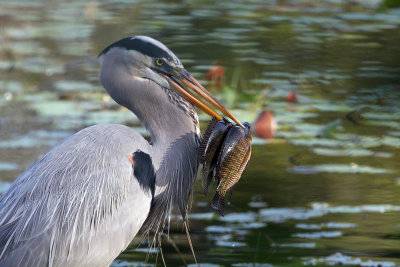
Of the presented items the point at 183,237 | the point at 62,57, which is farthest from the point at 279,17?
the point at 183,237

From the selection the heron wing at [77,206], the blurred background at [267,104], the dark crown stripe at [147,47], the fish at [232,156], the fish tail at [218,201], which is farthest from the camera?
the blurred background at [267,104]

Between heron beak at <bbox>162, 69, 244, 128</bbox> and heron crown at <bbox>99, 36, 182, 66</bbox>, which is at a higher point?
heron crown at <bbox>99, 36, 182, 66</bbox>

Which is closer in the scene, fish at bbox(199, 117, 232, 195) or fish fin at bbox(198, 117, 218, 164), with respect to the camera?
fish at bbox(199, 117, 232, 195)

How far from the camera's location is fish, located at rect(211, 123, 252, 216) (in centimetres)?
425

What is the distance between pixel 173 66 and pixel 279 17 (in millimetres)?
8069

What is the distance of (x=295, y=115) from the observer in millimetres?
7625

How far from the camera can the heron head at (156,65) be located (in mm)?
4520

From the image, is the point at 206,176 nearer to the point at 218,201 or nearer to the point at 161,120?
the point at 218,201

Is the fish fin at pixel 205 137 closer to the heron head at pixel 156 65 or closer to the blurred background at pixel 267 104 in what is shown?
the heron head at pixel 156 65

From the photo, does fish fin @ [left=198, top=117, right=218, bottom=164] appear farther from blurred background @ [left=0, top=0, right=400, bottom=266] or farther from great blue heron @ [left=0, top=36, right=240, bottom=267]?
blurred background @ [left=0, top=0, right=400, bottom=266]

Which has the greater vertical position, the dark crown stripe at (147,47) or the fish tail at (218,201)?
the dark crown stripe at (147,47)

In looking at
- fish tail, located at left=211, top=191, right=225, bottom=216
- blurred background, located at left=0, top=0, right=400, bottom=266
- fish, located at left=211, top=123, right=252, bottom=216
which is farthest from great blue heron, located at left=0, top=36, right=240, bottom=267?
blurred background, located at left=0, top=0, right=400, bottom=266

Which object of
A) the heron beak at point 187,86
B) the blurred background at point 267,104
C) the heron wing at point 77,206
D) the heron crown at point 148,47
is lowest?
the blurred background at point 267,104

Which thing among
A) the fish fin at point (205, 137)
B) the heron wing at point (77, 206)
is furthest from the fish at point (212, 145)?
the heron wing at point (77, 206)
